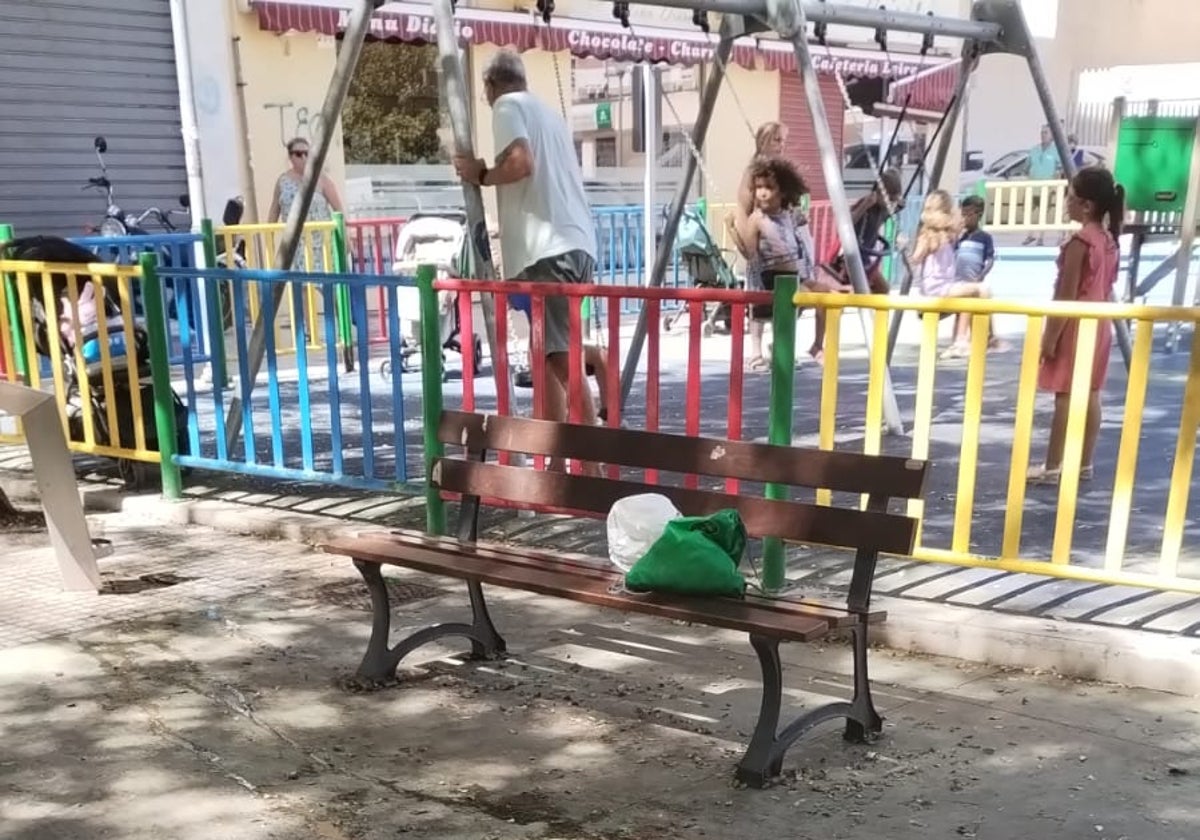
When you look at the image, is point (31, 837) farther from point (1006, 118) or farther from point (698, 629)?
point (1006, 118)

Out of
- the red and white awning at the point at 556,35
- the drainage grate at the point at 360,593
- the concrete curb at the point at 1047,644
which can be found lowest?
the drainage grate at the point at 360,593

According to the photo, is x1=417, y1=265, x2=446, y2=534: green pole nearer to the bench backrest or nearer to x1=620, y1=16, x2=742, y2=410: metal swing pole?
the bench backrest

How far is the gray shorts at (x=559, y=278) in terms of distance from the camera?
5570 mm

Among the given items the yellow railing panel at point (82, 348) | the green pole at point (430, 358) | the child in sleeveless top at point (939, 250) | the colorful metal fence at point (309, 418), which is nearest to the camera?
the green pole at point (430, 358)

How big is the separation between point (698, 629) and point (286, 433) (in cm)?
388

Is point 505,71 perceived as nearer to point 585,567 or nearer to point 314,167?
point 314,167

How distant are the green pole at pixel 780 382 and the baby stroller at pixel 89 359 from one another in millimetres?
3403

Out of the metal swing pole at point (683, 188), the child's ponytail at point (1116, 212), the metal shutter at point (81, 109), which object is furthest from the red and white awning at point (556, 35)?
the child's ponytail at point (1116, 212)

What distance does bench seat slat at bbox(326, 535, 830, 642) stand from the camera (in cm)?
324

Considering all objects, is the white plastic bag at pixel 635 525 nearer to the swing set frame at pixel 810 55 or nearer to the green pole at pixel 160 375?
the swing set frame at pixel 810 55

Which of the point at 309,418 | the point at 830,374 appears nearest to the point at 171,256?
the point at 309,418

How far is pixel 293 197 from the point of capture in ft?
34.9

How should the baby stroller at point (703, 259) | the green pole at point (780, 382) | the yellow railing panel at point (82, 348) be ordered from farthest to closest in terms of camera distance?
the baby stroller at point (703, 259), the yellow railing panel at point (82, 348), the green pole at point (780, 382)

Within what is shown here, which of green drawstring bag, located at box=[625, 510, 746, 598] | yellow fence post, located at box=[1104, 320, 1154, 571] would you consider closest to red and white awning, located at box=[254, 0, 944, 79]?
yellow fence post, located at box=[1104, 320, 1154, 571]
